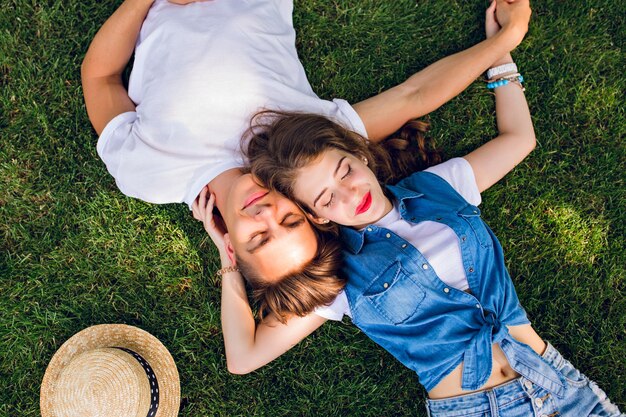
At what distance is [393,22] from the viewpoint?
13.8ft

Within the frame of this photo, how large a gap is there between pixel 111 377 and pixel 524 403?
2633 millimetres

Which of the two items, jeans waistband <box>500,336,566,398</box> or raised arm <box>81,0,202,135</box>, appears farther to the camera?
raised arm <box>81,0,202,135</box>

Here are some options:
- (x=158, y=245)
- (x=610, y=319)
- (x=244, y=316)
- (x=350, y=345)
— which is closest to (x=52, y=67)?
(x=158, y=245)

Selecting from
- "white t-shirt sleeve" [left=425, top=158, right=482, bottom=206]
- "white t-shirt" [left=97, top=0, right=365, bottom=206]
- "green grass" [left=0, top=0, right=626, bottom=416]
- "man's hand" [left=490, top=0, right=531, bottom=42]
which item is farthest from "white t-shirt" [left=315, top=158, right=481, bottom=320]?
"man's hand" [left=490, top=0, right=531, bottom=42]

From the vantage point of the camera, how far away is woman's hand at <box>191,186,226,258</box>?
3.46m

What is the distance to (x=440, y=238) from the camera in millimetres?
3336

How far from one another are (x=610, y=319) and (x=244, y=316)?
280 cm

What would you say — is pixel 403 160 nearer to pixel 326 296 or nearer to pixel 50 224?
pixel 326 296

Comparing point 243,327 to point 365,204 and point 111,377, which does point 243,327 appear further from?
point 365,204

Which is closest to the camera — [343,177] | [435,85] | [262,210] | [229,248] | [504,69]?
[262,210]

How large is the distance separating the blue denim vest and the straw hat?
Answer: 1.50 m

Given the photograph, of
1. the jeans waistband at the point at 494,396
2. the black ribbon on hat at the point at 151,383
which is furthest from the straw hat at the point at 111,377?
the jeans waistband at the point at 494,396

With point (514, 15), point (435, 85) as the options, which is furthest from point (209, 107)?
point (514, 15)

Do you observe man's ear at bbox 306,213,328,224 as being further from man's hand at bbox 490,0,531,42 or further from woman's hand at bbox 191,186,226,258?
man's hand at bbox 490,0,531,42
